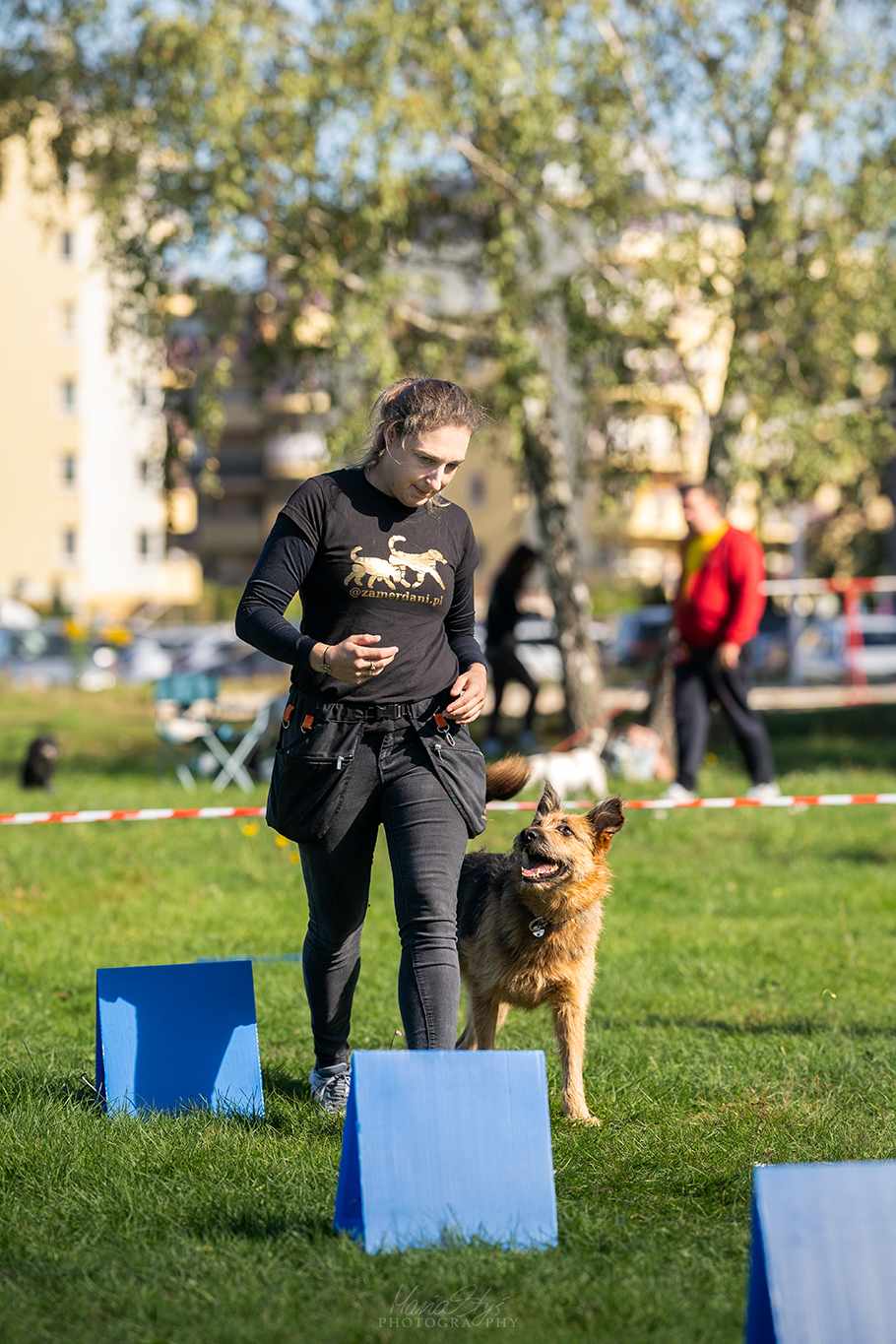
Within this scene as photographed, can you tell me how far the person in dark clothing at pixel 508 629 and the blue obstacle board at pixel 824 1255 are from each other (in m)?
13.7

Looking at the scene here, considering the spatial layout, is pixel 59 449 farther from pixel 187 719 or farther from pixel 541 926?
pixel 541 926

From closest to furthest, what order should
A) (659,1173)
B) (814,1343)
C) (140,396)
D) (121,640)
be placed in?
(814,1343) < (659,1173) < (140,396) < (121,640)

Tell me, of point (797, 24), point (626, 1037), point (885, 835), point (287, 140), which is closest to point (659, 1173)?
point (626, 1037)

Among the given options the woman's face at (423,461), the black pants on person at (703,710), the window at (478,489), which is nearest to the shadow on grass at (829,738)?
the black pants on person at (703,710)

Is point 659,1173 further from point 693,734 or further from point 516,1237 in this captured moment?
point 693,734

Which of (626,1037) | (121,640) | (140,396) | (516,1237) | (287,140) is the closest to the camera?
(516,1237)

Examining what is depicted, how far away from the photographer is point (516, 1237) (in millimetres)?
4168

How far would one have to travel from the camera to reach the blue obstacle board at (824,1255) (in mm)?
3316

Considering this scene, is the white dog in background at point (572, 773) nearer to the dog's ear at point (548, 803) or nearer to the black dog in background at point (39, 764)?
the black dog in background at point (39, 764)

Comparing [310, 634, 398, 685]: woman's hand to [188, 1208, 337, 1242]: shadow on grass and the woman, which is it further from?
[188, 1208, 337, 1242]: shadow on grass

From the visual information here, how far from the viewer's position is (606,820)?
5.97 metres

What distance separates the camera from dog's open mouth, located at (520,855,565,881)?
5785 millimetres

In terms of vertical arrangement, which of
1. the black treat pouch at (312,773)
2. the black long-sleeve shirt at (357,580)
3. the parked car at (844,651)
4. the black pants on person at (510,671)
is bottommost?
the parked car at (844,651)

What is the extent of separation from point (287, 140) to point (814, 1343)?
43.6 feet
